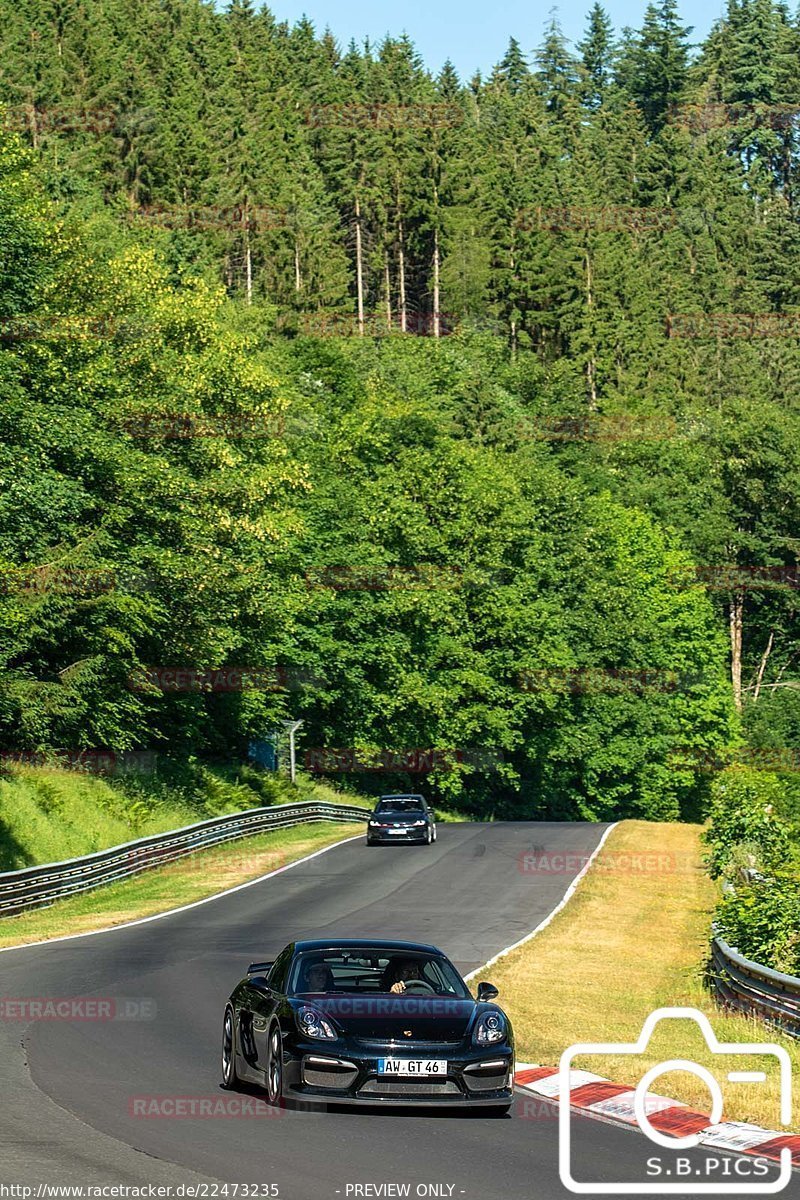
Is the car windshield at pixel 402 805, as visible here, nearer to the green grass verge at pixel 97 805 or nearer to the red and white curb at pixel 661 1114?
the green grass verge at pixel 97 805

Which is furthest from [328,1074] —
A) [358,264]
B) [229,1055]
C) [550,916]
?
[358,264]

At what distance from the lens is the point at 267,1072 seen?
12938mm

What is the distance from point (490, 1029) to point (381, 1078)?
3.62 feet

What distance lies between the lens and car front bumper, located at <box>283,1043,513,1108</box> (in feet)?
40.2

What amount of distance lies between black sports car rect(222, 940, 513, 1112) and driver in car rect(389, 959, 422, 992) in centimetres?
1

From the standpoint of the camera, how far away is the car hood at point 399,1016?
12.6m

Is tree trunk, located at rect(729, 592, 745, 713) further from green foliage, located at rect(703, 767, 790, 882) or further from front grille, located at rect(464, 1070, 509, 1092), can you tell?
front grille, located at rect(464, 1070, 509, 1092)

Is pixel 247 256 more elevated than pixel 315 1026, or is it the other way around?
pixel 247 256

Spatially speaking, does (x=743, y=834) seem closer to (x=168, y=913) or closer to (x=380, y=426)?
(x=168, y=913)

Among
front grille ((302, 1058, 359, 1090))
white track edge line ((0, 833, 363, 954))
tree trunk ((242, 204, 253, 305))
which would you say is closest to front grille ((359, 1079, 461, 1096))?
front grille ((302, 1058, 359, 1090))

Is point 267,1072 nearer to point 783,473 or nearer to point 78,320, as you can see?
point 78,320

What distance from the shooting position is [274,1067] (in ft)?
41.8

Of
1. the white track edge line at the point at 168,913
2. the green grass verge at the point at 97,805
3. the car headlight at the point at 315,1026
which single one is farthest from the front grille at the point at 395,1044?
the green grass verge at the point at 97,805

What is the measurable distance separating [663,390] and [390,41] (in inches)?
2831
